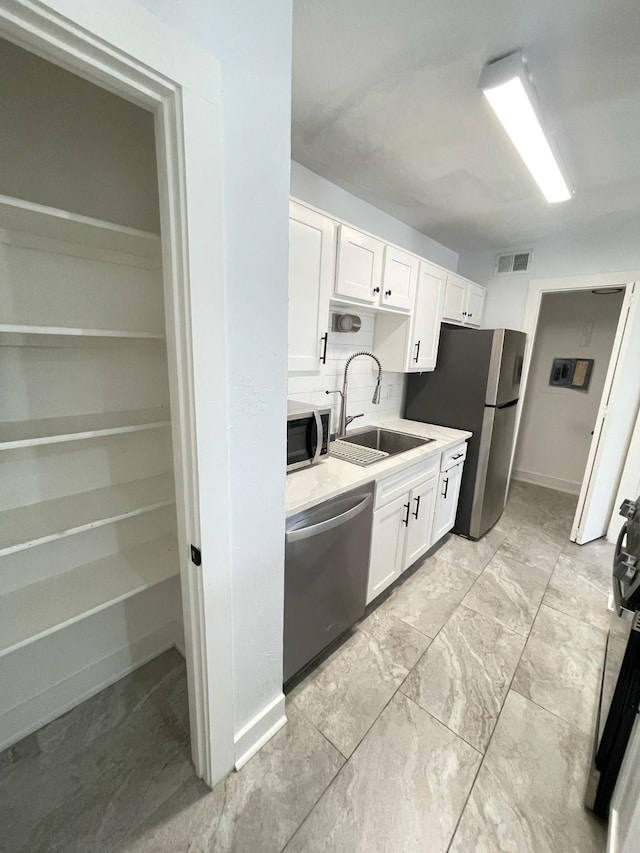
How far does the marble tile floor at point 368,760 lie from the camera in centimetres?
109

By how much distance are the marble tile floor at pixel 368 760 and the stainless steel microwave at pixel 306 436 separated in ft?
3.35

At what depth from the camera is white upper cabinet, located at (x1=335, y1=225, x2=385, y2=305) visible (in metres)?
1.77

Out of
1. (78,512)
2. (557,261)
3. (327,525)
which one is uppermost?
(557,261)

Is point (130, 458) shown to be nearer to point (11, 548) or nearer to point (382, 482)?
point (11, 548)

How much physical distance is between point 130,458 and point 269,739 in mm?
1260

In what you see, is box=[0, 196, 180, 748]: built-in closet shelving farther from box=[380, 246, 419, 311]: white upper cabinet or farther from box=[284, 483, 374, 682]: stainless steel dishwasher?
box=[380, 246, 419, 311]: white upper cabinet

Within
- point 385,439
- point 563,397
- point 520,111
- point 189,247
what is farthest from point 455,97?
point 563,397

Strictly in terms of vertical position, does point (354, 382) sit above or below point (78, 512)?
above

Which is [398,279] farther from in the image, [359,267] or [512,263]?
[512,263]

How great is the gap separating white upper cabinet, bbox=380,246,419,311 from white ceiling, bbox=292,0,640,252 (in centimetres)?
42

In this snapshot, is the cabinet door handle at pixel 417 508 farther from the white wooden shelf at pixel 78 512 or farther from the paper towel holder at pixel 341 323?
the white wooden shelf at pixel 78 512

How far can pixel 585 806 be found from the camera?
1.18 m

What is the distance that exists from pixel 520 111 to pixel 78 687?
304 centimetres

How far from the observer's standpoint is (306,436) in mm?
1684
